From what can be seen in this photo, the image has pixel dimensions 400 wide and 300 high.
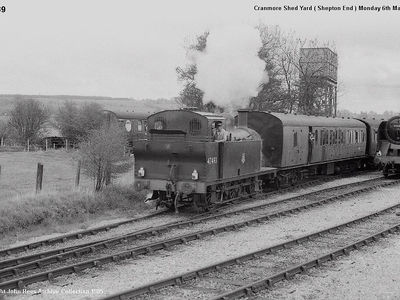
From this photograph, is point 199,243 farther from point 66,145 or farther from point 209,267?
point 66,145

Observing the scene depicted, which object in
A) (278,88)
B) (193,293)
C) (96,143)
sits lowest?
(193,293)

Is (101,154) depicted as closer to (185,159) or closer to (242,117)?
(185,159)

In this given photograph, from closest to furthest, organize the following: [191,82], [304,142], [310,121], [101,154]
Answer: [101,154]
[304,142]
[310,121]
[191,82]

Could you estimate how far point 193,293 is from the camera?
8055 mm

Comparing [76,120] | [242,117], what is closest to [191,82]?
[76,120]

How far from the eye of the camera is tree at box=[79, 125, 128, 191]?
53.5ft

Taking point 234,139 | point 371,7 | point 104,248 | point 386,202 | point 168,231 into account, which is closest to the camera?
point 104,248

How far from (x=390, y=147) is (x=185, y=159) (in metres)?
12.9

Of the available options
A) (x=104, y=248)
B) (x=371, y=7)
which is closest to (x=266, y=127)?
(x=371, y=7)

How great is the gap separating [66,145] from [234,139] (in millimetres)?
24794

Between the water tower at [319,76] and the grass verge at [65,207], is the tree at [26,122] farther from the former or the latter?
the grass verge at [65,207]

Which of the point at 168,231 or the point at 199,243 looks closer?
the point at 199,243

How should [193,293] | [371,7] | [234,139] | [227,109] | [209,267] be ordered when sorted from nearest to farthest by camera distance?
[193,293] → [209,267] → [371,7] → [234,139] → [227,109]

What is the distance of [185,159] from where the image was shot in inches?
553
